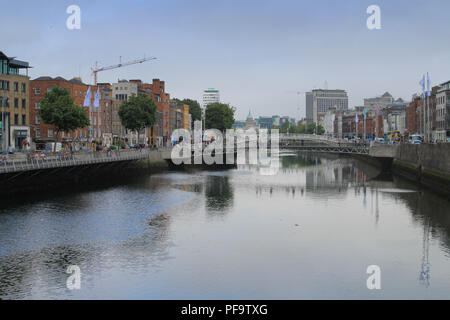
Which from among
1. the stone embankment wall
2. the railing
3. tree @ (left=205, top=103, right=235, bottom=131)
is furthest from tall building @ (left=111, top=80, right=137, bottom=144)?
the stone embankment wall

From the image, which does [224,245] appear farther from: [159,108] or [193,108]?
[193,108]

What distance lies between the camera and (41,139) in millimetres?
77938

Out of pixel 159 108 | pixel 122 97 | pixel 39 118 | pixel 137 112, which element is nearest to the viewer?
pixel 39 118

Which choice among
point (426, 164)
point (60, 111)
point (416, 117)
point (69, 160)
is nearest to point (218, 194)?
point (69, 160)

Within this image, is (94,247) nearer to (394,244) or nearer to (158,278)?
(158,278)

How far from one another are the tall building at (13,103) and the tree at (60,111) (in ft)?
12.4

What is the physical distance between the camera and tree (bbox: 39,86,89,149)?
66125mm

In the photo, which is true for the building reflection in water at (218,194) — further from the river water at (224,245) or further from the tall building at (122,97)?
the tall building at (122,97)

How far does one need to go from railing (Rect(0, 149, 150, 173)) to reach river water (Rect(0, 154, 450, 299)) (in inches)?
100

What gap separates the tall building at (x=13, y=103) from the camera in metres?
66.1

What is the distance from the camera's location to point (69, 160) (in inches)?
2032

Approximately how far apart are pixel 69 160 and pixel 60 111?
644 inches

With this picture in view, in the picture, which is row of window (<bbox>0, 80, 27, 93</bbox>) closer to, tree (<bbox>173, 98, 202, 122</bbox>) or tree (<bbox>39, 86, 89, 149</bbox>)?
tree (<bbox>39, 86, 89, 149</bbox>)

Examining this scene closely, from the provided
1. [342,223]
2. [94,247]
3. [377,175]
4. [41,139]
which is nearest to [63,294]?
[94,247]
